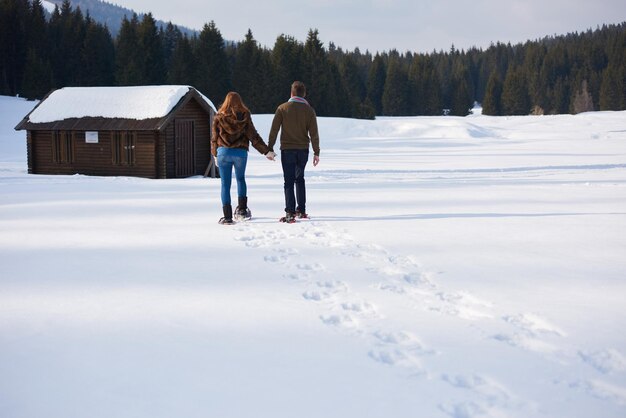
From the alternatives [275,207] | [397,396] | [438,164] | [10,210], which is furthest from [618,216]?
[438,164]

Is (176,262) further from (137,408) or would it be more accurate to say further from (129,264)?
(137,408)

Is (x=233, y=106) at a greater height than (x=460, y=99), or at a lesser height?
lesser

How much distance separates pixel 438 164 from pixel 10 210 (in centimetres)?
1668

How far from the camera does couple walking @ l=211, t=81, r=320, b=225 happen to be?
9.00 metres

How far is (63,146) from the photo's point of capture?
2058cm

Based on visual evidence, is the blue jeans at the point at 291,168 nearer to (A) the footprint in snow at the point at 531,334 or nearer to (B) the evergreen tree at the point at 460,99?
(A) the footprint in snow at the point at 531,334

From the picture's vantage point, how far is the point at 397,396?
3.33 meters

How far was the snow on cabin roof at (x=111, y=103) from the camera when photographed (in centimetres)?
1944

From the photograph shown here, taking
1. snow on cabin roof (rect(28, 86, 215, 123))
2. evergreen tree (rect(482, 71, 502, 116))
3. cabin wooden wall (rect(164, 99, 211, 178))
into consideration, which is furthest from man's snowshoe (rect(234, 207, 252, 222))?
evergreen tree (rect(482, 71, 502, 116))

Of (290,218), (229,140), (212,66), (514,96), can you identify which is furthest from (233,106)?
(514,96)

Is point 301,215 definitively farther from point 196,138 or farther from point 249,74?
point 249,74

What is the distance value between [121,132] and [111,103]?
3.54ft

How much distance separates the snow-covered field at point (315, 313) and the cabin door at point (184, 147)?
9504mm

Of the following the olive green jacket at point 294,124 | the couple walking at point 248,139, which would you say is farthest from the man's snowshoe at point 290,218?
the olive green jacket at point 294,124
